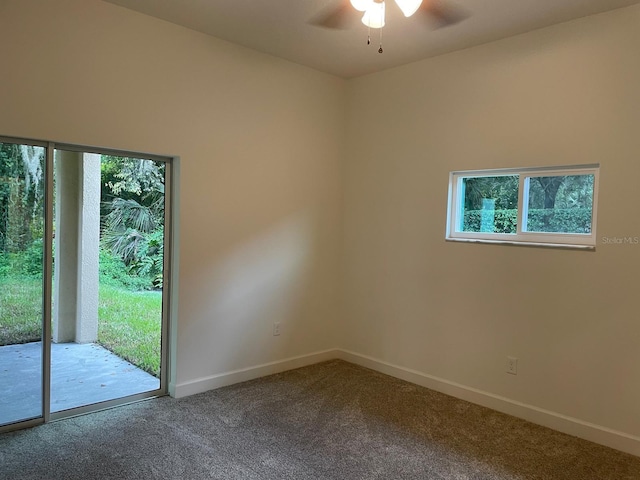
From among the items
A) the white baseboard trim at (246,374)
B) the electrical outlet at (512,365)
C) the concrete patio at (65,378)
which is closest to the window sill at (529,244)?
the electrical outlet at (512,365)

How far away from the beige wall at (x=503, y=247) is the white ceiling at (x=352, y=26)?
0.16 m

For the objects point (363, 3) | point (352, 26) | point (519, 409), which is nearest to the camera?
point (363, 3)

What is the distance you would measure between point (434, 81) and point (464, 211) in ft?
3.49

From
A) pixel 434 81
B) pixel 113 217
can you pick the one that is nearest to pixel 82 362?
pixel 113 217

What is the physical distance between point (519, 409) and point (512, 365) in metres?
0.30

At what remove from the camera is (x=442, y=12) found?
286 centimetres

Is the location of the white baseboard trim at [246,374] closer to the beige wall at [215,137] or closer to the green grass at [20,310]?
the beige wall at [215,137]

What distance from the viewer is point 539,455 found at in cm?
271

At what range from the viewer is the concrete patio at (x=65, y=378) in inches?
111

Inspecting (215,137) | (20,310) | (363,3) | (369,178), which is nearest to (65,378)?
(20,310)

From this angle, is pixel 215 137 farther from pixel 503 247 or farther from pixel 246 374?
pixel 503 247

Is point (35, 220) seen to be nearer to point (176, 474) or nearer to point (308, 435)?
point (176, 474)

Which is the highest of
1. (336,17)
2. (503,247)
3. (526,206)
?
(336,17)

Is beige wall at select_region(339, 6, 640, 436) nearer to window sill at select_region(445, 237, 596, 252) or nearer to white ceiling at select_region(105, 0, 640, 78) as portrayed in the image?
window sill at select_region(445, 237, 596, 252)
